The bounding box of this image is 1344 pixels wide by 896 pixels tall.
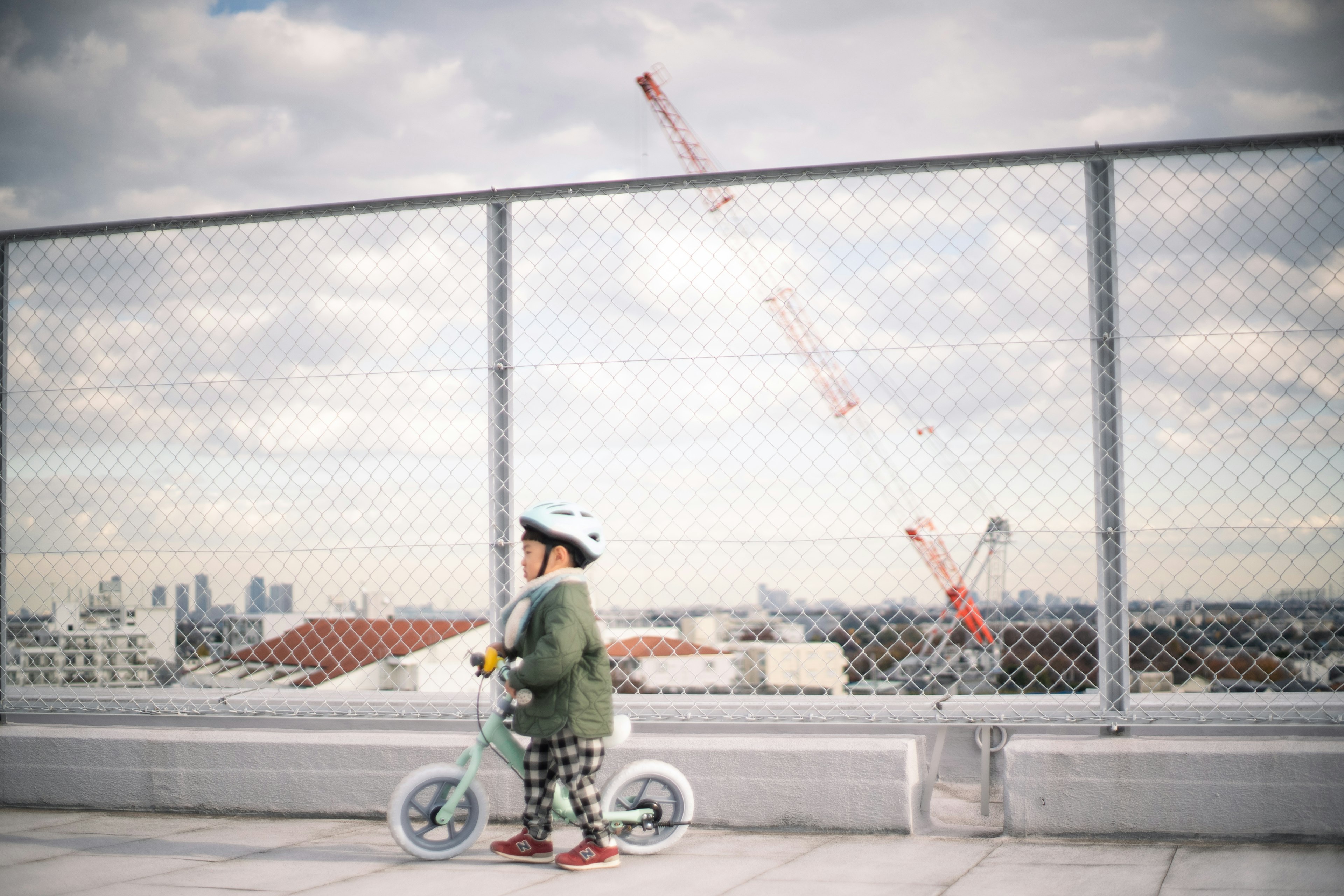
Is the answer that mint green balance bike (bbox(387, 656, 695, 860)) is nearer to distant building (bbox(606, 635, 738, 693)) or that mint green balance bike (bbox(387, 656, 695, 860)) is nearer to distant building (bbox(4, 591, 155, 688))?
distant building (bbox(606, 635, 738, 693))

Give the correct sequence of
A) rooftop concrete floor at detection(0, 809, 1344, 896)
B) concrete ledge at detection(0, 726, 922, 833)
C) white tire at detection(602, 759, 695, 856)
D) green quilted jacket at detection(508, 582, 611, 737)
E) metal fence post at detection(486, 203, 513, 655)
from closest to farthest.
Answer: rooftop concrete floor at detection(0, 809, 1344, 896), green quilted jacket at detection(508, 582, 611, 737), white tire at detection(602, 759, 695, 856), concrete ledge at detection(0, 726, 922, 833), metal fence post at detection(486, 203, 513, 655)

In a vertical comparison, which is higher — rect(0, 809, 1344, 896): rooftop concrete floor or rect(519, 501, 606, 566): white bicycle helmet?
rect(519, 501, 606, 566): white bicycle helmet

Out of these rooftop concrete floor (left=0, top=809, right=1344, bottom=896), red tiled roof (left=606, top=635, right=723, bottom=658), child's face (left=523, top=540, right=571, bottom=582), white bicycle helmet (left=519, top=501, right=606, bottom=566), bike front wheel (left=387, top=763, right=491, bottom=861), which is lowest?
rooftop concrete floor (left=0, top=809, right=1344, bottom=896)

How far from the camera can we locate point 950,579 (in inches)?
183

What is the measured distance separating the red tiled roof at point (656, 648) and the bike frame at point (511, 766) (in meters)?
0.49

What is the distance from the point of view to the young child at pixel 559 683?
163 inches

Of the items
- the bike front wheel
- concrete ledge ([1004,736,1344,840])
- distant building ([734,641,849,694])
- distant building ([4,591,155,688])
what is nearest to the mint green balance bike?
the bike front wheel

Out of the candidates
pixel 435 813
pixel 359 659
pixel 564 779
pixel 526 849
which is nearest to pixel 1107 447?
pixel 564 779

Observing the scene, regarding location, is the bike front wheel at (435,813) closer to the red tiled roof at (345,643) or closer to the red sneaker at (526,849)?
the red sneaker at (526,849)

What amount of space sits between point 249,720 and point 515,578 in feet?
5.81

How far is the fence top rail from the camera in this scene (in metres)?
4.21

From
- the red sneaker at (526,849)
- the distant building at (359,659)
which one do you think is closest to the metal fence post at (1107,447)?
the red sneaker at (526,849)

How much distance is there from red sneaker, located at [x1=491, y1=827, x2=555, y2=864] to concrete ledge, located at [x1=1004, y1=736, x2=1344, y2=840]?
6.06 feet

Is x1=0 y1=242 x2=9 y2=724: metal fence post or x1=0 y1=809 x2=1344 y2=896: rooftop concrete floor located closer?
x1=0 y1=809 x2=1344 y2=896: rooftop concrete floor
